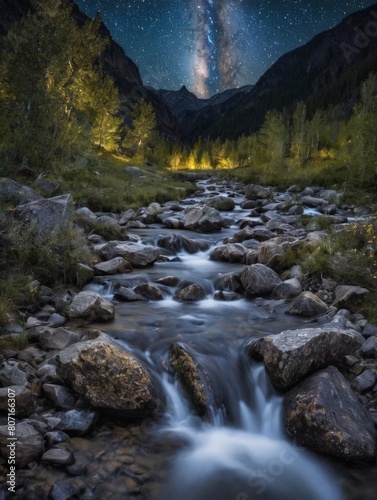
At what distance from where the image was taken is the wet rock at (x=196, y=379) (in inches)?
198

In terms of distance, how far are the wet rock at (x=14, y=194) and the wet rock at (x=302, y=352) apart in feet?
30.0

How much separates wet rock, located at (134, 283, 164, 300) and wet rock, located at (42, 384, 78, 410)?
4149 millimetres

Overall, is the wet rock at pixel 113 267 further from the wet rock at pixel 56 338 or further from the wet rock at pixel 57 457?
the wet rock at pixel 57 457

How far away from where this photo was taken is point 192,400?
16.7ft

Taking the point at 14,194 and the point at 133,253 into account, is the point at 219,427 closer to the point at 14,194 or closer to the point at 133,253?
the point at 133,253

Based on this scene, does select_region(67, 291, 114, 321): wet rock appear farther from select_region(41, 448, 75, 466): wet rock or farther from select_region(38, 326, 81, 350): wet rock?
select_region(41, 448, 75, 466): wet rock

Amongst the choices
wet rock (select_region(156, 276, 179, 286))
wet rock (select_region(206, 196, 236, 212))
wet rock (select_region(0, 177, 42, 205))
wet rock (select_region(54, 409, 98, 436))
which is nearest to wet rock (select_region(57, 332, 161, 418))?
wet rock (select_region(54, 409, 98, 436))

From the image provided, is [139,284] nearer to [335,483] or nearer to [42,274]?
[42,274]

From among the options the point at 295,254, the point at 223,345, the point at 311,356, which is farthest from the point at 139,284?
the point at 311,356

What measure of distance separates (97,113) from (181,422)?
55755 millimetres

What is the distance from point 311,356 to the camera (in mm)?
5008

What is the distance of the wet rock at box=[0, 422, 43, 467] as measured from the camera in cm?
360

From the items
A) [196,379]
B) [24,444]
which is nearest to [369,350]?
[196,379]

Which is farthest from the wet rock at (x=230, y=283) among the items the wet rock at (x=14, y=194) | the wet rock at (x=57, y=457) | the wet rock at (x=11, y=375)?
the wet rock at (x=14, y=194)
